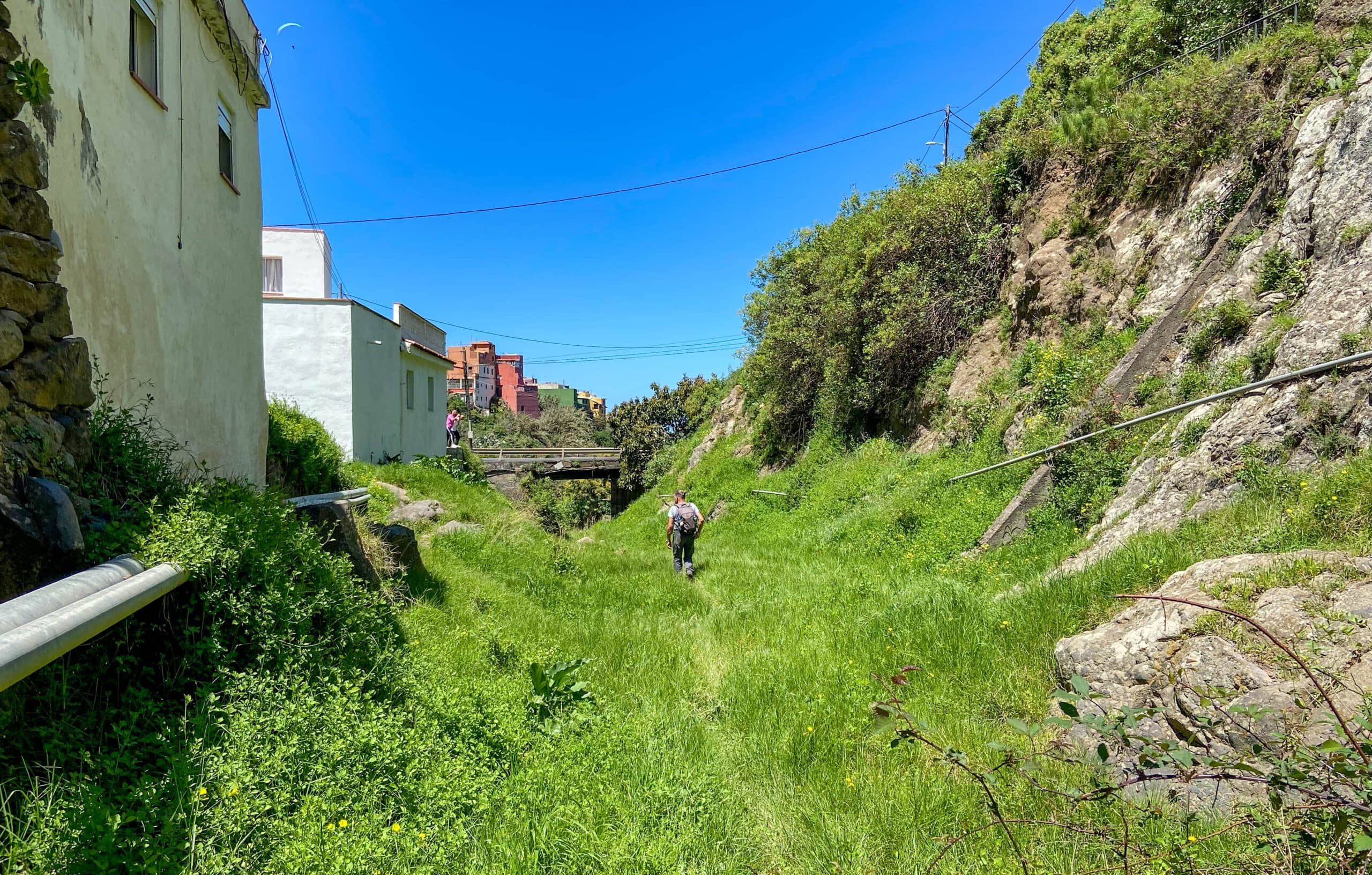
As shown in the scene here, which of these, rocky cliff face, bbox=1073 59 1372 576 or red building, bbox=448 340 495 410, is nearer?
rocky cliff face, bbox=1073 59 1372 576

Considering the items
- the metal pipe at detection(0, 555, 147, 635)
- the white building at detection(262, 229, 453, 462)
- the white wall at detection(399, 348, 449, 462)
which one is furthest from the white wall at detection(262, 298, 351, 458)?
the metal pipe at detection(0, 555, 147, 635)

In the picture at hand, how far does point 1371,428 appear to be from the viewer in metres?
4.46

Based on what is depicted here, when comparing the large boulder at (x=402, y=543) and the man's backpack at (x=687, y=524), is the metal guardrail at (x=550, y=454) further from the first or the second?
the large boulder at (x=402, y=543)

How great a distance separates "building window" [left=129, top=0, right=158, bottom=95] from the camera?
5152 mm

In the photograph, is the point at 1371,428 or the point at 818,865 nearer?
the point at 818,865

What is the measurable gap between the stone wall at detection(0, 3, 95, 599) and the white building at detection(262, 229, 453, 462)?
10.1 m

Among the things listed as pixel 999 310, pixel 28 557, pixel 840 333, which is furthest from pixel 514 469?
pixel 28 557

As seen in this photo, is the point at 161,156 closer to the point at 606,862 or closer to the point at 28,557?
the point at 28,557

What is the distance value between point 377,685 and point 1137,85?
14.4 m

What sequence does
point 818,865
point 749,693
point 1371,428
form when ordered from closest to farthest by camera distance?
point 818,865 → point 1371,428 → point 749,693

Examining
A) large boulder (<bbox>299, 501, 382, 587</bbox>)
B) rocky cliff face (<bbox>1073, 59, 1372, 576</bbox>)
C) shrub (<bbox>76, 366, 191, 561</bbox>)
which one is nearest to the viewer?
shrub (<bbox>76, 366, 191, 561</bbox>)

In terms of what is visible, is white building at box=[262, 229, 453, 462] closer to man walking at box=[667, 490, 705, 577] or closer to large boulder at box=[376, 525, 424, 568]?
large boulder at box=[376, 525, 424, 568]

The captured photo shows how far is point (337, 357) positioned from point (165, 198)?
393 inches

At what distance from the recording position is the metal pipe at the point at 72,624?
1955 mm
